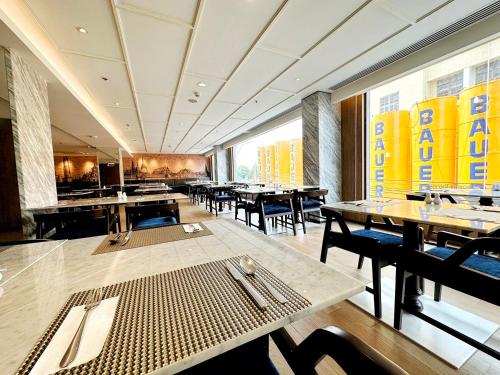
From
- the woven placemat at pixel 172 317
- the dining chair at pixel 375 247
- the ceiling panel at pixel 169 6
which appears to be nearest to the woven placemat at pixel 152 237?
the woven placemat at pixel 172 317

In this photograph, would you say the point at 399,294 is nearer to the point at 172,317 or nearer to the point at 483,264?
the point at 483,264

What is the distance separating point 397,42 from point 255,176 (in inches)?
306

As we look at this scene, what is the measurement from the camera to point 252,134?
26.7 ft

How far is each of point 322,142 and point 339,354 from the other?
457 centimetres

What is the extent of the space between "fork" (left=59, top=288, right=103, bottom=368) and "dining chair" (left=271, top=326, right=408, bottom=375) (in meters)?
0.48

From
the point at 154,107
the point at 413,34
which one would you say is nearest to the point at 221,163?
the point at 154,107

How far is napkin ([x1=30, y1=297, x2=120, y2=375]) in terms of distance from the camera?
1.20ft

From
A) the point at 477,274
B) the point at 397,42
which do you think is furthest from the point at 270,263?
the point at 397,42

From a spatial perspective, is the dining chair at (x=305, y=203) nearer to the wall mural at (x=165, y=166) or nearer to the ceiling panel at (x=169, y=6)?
the ceiling panel at (x=169, y=6)

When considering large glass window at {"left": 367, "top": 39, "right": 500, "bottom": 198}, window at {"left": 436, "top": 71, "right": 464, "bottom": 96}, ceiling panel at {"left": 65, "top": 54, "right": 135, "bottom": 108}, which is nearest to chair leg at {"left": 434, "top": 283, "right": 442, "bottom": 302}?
large glass window at {"left": 367, "top": 39, "right": 500, "bottom": 198}

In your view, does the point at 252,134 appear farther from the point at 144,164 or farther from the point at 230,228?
the point at 144,164

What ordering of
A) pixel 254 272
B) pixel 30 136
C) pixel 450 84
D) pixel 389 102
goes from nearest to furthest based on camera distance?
pixel 254 272 → pixel 30 136 → pixel 450 84 → pixel 389 102

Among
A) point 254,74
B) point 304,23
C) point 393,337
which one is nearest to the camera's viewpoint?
point 393,337

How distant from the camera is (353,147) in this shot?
4.49 meters
